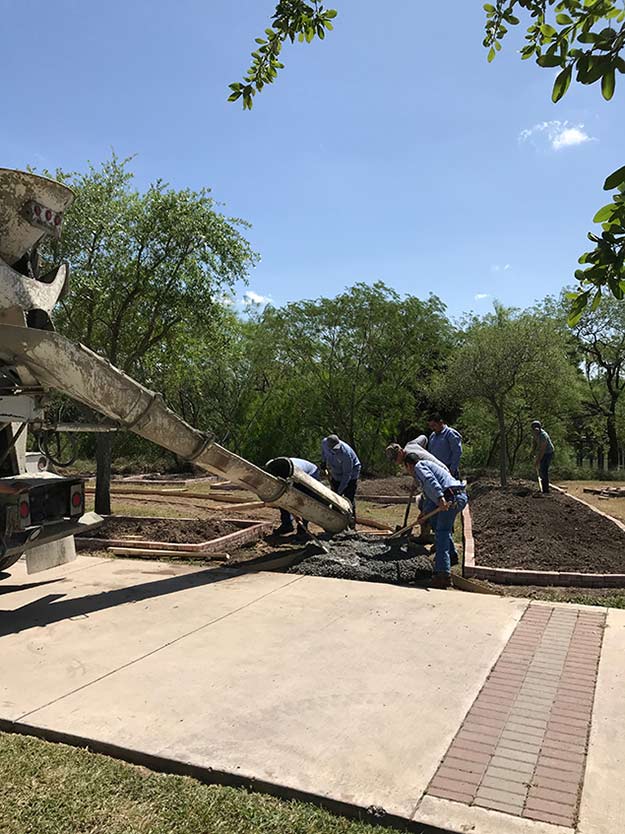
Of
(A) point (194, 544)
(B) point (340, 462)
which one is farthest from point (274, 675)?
(B) point (340, 462)

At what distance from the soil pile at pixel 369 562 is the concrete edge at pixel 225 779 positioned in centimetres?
402

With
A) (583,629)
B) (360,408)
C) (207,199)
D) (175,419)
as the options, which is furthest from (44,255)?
(360,408)

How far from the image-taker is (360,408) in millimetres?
22500

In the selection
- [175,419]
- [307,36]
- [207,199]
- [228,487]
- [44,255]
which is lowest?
[228,487]

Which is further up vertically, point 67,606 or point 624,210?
point 624,210

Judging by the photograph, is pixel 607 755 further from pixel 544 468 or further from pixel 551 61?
pixel 544 468

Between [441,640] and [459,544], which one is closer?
[441,640]

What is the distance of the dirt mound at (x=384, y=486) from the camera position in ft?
55.7

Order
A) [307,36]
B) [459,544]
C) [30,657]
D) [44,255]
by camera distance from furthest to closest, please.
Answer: [44,255] < [459,544] < [30,657] < [307,36]

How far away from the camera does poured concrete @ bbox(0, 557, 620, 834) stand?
334 centimetres

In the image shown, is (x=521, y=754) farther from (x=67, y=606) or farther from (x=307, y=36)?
(x=67, y=606)

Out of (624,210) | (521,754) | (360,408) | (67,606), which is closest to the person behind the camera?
(624,210)

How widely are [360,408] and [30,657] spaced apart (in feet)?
59.5

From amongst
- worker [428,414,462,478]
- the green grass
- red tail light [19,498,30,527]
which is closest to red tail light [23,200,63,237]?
red tail light [19,498,30,527]
